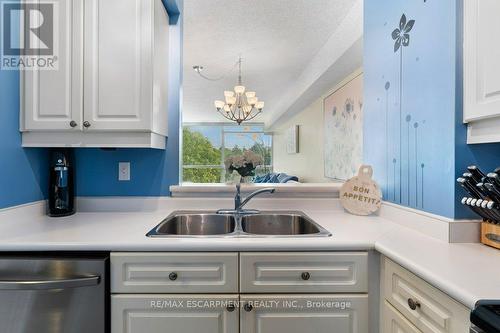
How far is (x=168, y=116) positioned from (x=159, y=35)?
476mm

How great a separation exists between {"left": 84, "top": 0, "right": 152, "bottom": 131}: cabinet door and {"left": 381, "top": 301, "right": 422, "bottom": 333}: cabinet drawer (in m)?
1.38

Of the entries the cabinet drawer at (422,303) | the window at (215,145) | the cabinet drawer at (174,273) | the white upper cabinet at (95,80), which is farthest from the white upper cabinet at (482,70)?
the window at (215,145)

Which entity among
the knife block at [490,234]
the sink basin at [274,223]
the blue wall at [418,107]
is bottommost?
the sink basin at [274,223]

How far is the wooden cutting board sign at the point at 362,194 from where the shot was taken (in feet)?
5.63

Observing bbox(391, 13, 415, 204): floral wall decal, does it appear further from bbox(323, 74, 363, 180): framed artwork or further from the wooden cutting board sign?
bbox(323, 74, 363, 180): framed artwork

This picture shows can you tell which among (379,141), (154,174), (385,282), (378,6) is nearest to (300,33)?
(378,6)

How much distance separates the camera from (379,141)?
1.74m

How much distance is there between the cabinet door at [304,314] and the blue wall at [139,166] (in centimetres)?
98

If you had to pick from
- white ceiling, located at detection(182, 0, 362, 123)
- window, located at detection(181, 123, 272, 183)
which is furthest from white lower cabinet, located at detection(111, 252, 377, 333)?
window, located at detection(181, 123, 272, 183)

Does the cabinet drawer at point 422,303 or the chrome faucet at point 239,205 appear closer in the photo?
the cabinet drawer at point 422,303

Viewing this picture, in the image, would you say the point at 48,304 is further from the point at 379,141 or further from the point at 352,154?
the point at 352,154

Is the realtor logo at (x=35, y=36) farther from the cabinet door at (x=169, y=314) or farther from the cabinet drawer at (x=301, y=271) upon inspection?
the cabinet drawer at (x=301, y=271)

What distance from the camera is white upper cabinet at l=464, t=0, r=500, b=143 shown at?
38.7 inches

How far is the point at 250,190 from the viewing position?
6.12ft
